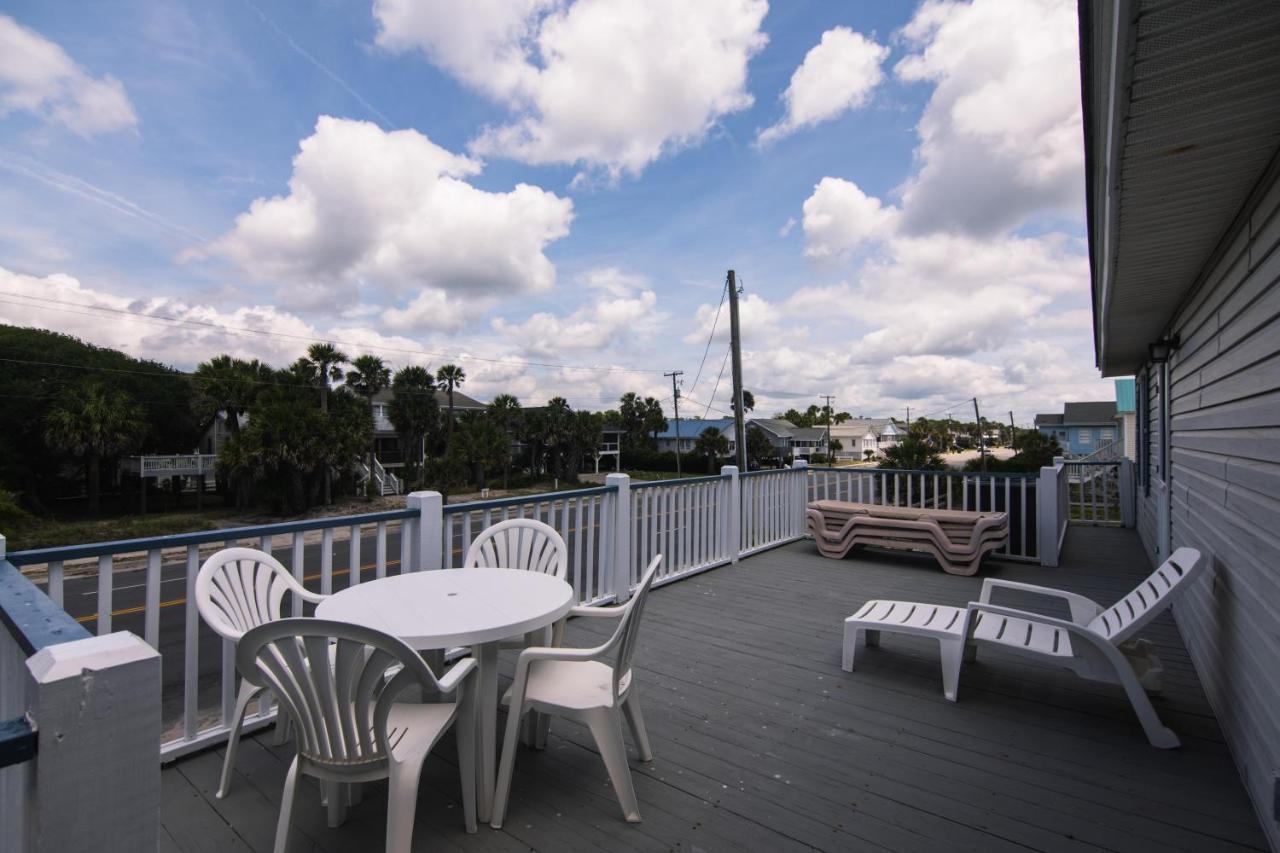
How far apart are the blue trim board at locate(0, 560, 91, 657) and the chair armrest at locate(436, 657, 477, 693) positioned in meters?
0.91

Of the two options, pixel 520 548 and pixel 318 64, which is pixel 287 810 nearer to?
pixel 520 548

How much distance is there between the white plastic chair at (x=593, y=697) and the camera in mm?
2059

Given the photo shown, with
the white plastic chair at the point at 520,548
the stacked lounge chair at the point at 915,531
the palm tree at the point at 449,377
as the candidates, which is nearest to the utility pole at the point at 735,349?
the stacked lounge chair at the point at 915,531

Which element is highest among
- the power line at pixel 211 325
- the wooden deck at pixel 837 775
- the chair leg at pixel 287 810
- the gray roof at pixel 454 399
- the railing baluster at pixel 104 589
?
the power line at pixel 211 325

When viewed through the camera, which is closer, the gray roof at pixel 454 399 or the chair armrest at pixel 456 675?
the chair armrest at pixel 456 675

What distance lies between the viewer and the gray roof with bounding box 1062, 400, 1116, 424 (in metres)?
37.4

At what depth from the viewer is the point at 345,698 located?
1.66 m

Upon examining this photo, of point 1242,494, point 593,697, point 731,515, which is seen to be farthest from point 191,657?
point 731,515

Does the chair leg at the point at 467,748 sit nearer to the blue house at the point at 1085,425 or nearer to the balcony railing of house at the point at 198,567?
the balcony railing of house at the point at 198,567

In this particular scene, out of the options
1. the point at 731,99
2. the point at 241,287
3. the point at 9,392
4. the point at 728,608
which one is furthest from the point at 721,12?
the point at 9,392

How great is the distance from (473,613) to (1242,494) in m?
3.12

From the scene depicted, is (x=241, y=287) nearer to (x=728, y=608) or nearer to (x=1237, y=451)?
(x=728, y=608)

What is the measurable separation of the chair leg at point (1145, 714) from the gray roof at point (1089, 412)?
4297cm

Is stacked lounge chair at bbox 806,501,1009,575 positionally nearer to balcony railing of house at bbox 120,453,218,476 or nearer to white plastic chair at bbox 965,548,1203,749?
white plastic chair at bbox 965,548,1203,749
